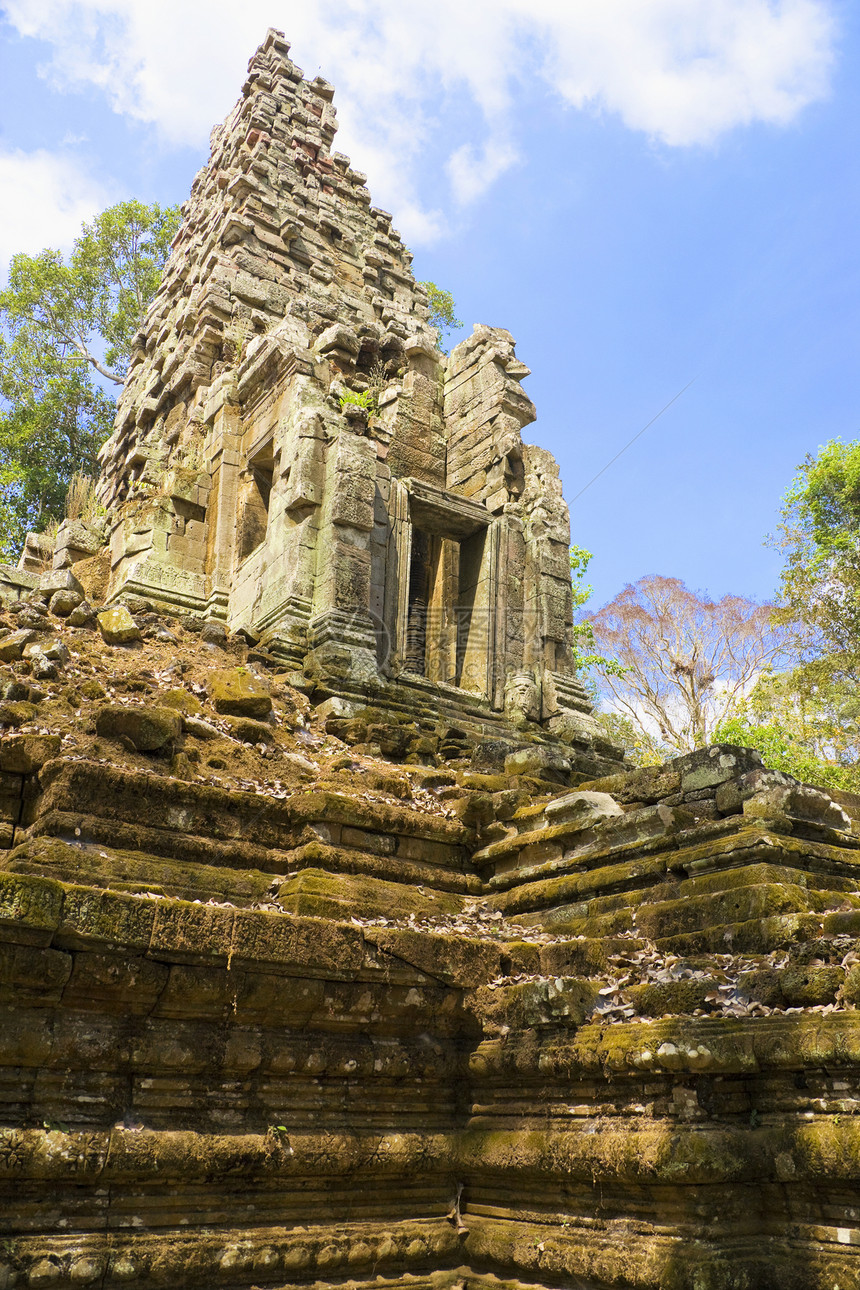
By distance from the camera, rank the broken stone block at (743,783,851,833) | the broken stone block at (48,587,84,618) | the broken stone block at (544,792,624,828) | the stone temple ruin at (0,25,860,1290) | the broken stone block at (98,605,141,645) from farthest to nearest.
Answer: the broken stone block at (48,587,84,618) < the broken stone block at (98,605,141,645) < the broken stone block at (544,792,624,828) < the broken stone block at (743,783,851,833) < the stone temple ruin at (0,25,860,1290)

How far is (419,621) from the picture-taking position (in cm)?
1420

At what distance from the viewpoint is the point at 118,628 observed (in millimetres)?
8711

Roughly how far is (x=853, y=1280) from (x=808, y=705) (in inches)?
709

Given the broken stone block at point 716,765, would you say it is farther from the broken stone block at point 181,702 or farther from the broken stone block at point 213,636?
the broken stone block at point 213,636

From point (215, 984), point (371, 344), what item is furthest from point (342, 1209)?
point (371, 344)

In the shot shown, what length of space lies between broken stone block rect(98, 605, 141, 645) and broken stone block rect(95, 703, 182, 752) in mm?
2546

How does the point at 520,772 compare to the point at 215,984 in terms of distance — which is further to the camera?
the point at 520,772

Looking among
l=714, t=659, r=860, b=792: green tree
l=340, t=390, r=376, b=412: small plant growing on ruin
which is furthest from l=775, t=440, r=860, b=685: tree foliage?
l=340, t=390, r=376, b=412: small plant growing on ruin

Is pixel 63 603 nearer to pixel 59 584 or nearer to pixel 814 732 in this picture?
pixel 59 584

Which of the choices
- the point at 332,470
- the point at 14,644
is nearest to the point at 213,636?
the point at 14,644

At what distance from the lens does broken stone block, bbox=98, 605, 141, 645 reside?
8.69m

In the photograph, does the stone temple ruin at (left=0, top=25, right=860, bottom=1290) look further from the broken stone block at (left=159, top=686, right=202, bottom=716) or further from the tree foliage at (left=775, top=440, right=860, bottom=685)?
the tree foliage at (left=775, top=440, right=860, bottom=685)

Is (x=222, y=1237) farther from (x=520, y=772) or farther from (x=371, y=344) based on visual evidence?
(x=371, y=344)

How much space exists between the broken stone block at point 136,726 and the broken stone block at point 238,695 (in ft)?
4.65
